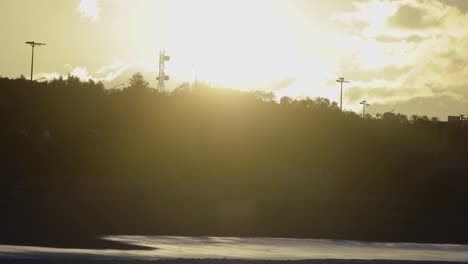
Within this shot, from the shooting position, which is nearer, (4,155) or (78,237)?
(78,237)

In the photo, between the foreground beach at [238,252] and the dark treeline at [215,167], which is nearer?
the foreground beach at [238,252]

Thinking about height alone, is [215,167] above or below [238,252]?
above

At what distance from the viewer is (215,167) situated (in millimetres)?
98750

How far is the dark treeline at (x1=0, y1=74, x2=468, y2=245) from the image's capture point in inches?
2219

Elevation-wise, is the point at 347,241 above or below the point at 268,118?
below

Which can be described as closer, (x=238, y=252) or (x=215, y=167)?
(x=238, y=252)

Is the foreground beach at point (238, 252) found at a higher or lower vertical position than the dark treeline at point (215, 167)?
lower

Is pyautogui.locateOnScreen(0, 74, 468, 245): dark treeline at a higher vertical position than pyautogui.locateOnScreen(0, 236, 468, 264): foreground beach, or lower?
higher

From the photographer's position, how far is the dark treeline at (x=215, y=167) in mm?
56375

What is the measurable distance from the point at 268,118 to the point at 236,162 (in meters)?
29.0

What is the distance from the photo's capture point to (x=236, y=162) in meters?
103

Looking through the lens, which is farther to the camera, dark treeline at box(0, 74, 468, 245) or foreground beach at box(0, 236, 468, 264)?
dark treeline at box(0, 74, 468, 245)


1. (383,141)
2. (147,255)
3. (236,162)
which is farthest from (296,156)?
(147,255)

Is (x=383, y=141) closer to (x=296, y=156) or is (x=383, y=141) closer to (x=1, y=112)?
(x=296, y=156)
